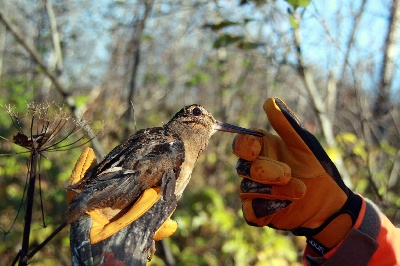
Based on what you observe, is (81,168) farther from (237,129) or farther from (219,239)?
(219,239)

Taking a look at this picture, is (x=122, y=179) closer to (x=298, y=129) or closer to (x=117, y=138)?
(x=298, y=129)

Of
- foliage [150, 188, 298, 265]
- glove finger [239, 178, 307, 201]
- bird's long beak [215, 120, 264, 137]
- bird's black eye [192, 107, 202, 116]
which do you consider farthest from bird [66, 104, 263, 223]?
foliage [150, 188, 298, 265]

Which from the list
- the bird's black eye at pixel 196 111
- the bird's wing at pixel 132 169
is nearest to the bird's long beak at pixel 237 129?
the bird's black eye at pixel 196 111

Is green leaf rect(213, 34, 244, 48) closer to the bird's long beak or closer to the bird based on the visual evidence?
the bird's long beak

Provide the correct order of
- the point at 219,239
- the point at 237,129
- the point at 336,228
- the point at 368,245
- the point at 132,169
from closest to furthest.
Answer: the point at 132,169 < the point at 368,245 < the point at 336,228 < the point at 237,129 < the point at 219,239

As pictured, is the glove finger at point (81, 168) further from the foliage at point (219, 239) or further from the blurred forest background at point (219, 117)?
the foliage at point (219, 239)

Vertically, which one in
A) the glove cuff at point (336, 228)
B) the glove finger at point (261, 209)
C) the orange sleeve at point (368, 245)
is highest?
the glove finger at point (261, 209)

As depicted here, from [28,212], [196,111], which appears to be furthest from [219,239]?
[28,212]
